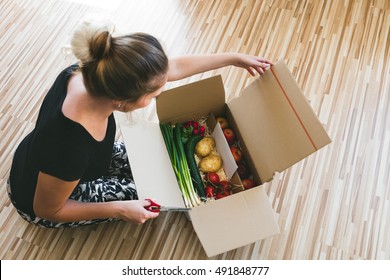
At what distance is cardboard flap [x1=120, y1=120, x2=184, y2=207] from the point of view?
3.69 ft

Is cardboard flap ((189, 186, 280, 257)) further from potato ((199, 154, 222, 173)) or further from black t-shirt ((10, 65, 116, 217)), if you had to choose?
black t-shirt ((10, 65, 116, 217))

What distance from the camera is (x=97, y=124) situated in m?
0.90

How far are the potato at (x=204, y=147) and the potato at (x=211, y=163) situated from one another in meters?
0.02

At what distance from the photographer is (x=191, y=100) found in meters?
1.25

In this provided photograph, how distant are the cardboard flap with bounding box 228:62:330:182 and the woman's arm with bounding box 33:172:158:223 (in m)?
0.41

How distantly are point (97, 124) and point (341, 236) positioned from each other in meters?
1.11

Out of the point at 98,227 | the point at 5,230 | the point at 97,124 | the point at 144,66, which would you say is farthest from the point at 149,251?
the point at 144,66

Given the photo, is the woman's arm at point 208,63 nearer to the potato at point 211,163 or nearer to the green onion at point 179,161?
the green onion at point 179,161

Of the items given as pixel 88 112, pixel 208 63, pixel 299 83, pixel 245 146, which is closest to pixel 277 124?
pixel 245 146

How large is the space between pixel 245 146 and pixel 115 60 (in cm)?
64

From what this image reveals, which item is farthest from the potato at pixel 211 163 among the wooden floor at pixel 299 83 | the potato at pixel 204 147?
the wooden floor at pixel 299 83

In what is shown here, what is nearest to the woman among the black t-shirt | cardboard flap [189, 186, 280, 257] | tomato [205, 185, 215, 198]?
the black t-shirt

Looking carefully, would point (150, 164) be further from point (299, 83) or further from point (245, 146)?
point (299, 83)

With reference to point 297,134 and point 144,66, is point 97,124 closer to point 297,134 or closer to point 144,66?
point 144,66
